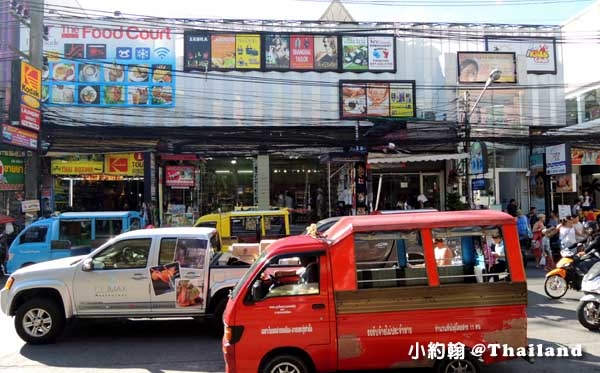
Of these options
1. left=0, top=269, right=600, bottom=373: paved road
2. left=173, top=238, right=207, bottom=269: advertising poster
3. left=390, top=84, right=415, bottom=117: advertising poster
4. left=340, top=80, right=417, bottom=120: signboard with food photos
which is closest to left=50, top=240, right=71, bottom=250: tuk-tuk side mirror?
left=0, top=269, right=600, bottom=373: paved road

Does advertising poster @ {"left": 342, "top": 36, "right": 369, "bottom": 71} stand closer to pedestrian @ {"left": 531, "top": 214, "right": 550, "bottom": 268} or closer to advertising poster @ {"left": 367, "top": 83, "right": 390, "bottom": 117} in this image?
advertising poster @ {"left": 367, "top": 83, "right": 390, "bottom": 117}

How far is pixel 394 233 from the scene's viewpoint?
15.8 feet

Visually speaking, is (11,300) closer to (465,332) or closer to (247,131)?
(465,332)

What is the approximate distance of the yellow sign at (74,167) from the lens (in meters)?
18.0

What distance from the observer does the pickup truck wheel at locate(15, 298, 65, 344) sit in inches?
265

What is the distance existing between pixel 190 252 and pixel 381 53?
1736cm

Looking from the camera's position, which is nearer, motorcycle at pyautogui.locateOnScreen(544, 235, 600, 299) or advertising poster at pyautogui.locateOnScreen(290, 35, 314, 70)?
motorcycle at pyautogui.locateOnScreen(544, 235, 600, 299)

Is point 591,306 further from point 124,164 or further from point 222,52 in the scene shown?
point 222,52

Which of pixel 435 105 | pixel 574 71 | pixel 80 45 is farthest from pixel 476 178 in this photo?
pixel 80 45

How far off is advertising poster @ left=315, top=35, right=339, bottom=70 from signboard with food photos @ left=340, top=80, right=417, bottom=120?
1022mm

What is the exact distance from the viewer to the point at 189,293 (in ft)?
22.8

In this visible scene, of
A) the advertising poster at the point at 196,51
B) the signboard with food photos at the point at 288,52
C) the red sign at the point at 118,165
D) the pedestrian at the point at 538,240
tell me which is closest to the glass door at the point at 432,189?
the signboard with food photos at the point at 288,52

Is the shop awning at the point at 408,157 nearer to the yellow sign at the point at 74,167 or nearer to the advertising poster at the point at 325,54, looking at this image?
the advertising poster at the point at 325,54

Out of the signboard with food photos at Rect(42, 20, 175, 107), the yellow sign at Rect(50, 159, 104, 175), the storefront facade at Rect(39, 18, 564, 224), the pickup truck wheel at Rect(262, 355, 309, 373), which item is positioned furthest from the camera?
the signboard with food photos at Rect(42, 20, 175, 107)
